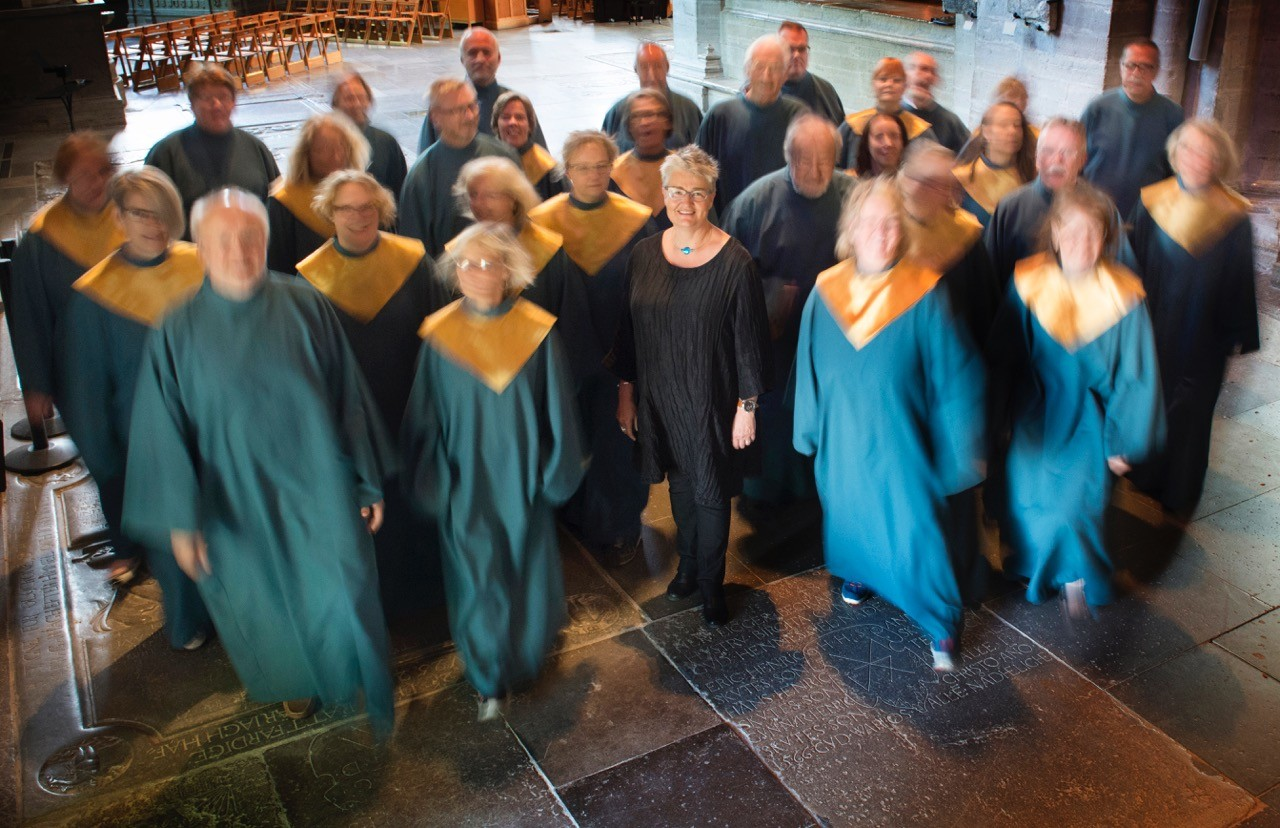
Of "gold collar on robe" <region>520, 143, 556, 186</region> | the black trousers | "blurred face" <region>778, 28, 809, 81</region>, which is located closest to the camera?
the black trousers

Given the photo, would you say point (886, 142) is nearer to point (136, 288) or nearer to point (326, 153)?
point (326, 153)

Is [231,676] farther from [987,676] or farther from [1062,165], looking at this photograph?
[1062,165]

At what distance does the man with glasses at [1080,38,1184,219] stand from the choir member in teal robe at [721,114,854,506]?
2.27 meters

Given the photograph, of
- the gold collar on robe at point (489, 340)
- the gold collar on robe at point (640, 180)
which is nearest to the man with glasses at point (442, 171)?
the gold collar on robe at point (640, 180)

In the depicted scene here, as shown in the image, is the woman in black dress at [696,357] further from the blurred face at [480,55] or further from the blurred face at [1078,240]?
the blurred face at [480,55]

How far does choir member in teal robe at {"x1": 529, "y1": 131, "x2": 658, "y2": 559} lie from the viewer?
187 inches

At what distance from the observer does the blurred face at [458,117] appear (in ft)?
18.3

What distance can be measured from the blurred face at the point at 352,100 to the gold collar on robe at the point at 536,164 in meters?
0.93

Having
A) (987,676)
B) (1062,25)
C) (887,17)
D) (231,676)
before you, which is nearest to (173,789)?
(231,676)

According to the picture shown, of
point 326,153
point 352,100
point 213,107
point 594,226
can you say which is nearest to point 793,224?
point 594,226

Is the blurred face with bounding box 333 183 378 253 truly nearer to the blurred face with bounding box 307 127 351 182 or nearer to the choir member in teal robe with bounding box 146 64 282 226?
the blurred face with bounding box 307 127 351 182

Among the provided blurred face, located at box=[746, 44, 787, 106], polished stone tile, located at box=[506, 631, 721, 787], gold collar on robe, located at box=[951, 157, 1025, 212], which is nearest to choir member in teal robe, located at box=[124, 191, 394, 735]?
polished stone tile, located at box=[506, 631, 721, 787]

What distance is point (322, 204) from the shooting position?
162 inches

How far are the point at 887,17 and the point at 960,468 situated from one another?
814 centimetres
